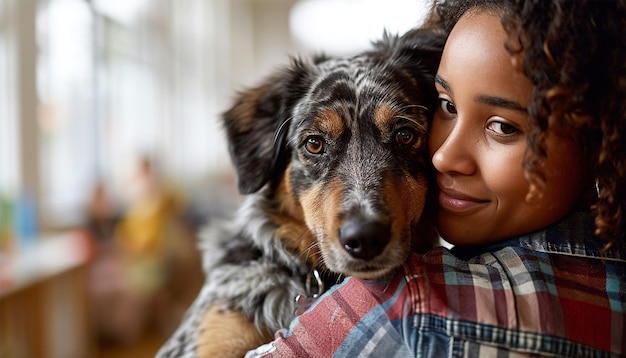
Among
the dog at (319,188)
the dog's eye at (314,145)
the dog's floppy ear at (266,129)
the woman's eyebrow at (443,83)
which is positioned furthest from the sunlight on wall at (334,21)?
the woman's eyebrow at (443,83)

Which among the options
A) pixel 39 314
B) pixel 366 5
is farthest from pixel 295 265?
pixel 366 5

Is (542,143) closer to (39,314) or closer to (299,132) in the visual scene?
(299,132)

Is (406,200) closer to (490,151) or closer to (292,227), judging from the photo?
(490,151)

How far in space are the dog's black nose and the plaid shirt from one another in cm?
10

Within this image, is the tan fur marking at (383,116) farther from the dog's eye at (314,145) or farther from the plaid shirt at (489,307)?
the plaid shirt at (489,307)

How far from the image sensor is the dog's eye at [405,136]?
1765mm

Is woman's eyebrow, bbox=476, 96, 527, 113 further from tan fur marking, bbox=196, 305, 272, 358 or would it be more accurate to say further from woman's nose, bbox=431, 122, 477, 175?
tan fur marking, bbox=196, 305, 272, 358

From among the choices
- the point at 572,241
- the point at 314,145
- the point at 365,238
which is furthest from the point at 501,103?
the point at 314,145

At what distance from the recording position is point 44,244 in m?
5.73

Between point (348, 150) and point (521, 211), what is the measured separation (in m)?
0.57

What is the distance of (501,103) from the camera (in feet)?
4.25

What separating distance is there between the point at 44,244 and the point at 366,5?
4910 millimetres

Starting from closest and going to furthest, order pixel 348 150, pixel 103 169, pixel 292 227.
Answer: pixel 348 150 → pixel 292 227 → pixel 103 169

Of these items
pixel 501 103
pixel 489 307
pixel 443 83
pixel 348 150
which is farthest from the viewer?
pixel 348 150
